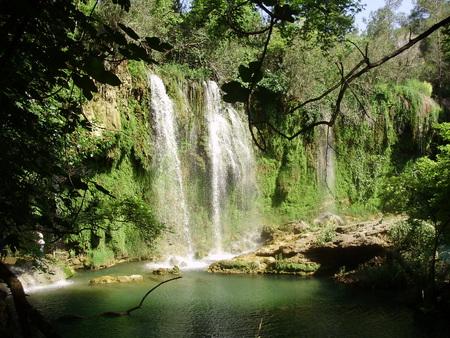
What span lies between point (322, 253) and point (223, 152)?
269 inches

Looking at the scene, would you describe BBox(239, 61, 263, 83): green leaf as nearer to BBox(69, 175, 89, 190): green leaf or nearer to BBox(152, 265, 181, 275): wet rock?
BBox(69, 175, 89, 190): green leaf

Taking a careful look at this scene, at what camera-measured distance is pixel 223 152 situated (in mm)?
17438

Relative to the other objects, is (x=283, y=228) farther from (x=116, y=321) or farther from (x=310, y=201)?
(x=116, y=321)

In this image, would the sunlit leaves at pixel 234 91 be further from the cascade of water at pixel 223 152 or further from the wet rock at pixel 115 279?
the cascade of water at pixel 223 152

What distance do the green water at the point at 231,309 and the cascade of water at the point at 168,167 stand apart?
451 centimetres

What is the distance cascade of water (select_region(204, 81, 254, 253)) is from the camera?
56.0 ft

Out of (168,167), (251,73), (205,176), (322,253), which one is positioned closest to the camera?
(251,73)

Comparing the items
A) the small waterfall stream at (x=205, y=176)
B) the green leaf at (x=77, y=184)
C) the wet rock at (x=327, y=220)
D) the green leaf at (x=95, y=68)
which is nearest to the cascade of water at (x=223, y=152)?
the small waterfall stream at (x=205, y=176)

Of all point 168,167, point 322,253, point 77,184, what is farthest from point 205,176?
point 77,184

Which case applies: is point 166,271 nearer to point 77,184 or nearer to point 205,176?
point 205,176

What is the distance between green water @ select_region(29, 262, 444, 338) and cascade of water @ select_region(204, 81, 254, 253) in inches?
241

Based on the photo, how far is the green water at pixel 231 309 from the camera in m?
7.24

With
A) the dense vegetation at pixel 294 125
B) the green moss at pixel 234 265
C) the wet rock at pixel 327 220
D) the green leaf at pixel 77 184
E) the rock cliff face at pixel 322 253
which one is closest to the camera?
the green leaf at pixel 77 184

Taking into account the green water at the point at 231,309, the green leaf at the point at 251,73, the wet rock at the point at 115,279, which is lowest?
the green water at the point at 231,309
